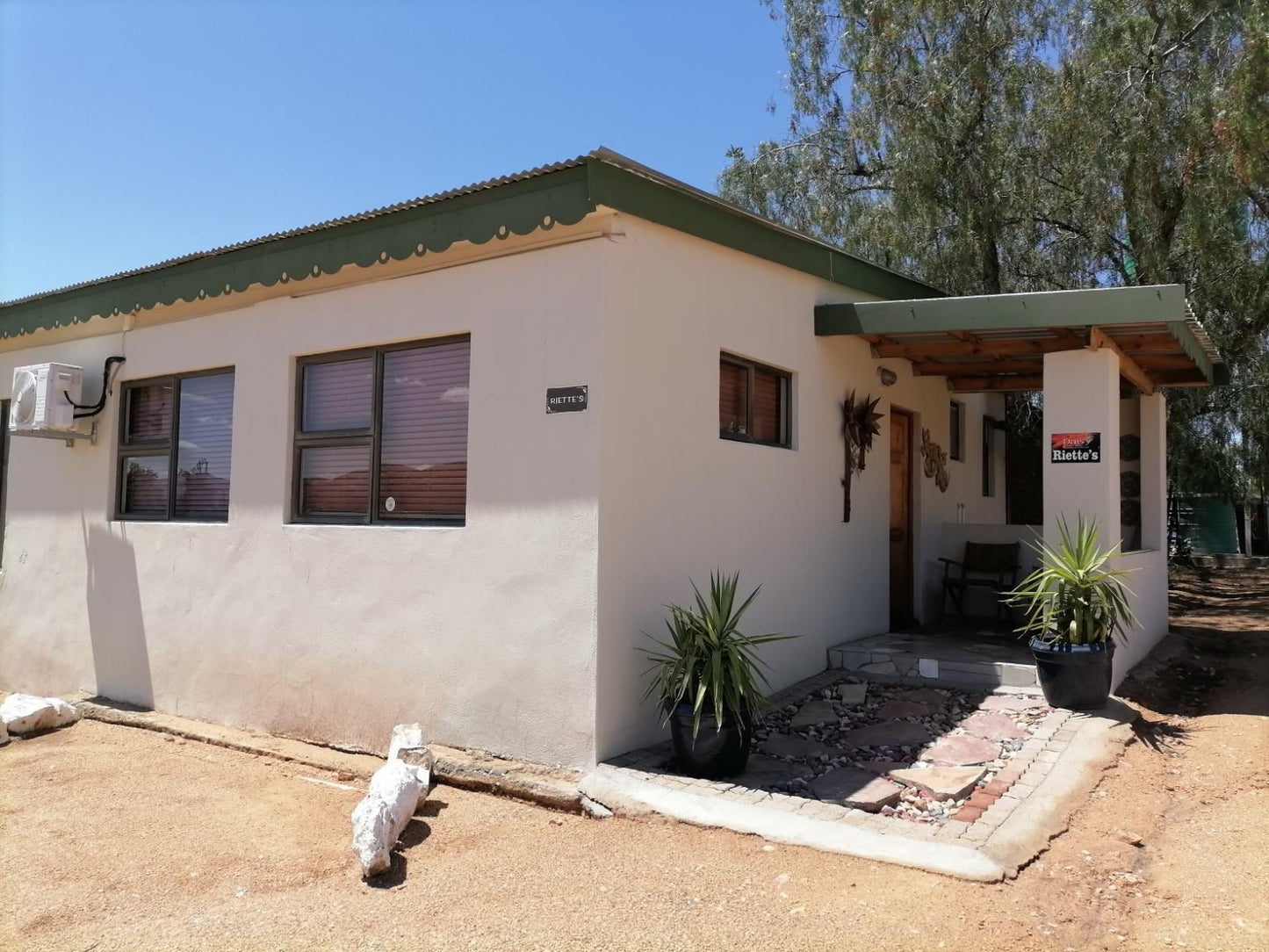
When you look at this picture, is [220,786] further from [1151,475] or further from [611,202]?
[1151,475]

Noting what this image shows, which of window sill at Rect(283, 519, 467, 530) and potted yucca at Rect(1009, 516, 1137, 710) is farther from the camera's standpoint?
potted yucca at Rect(1009, 516, 1137, 710)

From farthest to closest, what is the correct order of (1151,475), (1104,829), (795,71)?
(795,71) < (1151,475) < (1104,829)

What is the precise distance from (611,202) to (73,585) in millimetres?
6055

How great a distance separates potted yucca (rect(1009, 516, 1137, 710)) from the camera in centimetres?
594

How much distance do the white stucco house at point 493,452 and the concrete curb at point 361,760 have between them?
4.8 inches

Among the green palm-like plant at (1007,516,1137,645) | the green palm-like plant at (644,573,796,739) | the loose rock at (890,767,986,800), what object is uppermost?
the green palm-like plant at (1007,516,1137,645)

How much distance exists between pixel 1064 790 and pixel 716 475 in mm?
2605

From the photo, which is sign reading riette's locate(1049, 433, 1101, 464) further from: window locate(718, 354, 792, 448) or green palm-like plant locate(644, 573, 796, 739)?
green palm-like plant locate(644, 573, 796, 739)

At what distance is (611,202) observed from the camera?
500 centimetres

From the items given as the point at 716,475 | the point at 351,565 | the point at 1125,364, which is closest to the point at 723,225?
the point at 716,475

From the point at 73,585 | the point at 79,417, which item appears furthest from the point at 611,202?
the point at 73,585

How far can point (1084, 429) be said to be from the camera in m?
6.82

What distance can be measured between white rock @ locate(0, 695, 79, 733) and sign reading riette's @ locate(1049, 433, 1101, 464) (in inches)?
303

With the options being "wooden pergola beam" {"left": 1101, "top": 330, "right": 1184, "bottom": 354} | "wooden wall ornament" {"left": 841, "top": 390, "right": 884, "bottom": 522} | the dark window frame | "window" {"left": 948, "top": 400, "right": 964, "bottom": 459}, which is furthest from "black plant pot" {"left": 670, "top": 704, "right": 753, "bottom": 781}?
the dark window frame
